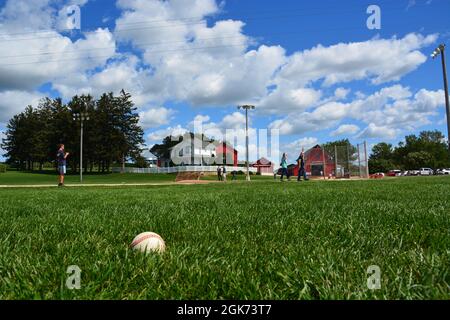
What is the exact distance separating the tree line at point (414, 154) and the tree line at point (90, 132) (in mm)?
75998

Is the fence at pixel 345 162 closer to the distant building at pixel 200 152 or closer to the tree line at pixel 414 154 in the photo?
the distant building at pixel 200 152

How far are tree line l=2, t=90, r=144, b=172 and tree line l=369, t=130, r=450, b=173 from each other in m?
76.0

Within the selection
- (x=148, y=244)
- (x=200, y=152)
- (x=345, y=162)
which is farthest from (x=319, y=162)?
(x=200, y=152)

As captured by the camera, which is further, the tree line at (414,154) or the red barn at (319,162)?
the tree line at (414,154)

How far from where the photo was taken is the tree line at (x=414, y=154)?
119812 millimetres

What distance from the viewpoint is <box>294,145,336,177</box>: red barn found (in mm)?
40969

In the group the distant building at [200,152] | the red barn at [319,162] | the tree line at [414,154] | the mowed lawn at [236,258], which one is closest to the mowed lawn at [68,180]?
the red barn at [319,162]

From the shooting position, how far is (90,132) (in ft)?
249

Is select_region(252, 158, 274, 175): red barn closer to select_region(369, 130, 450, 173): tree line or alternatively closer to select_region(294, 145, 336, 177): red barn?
select_region(369, 130, 450, 173): tree line

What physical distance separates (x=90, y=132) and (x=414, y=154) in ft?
311

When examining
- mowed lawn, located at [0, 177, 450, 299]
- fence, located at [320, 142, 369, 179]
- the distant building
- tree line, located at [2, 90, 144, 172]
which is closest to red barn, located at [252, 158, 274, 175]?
the distant building

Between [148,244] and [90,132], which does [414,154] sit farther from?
[148,244]
